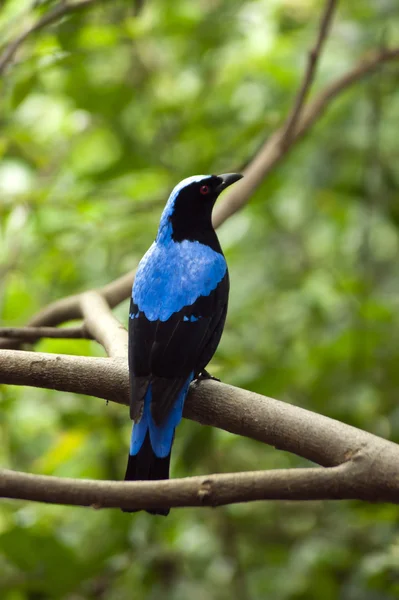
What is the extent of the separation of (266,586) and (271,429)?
2.24 m

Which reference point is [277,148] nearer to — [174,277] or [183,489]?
[174,277]

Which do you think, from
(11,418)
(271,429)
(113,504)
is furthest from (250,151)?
(113,504)

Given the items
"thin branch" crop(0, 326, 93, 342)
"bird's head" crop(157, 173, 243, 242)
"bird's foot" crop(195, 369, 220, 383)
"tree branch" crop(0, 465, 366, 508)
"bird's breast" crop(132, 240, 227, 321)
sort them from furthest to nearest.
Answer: "bird's head" crop(157, 173, 243, 242), "thin branch" crop(0, 326, 93, 342), "bird's breast" crop(132, 240, 227, 321), "bird's foot" crop(195, 369, 220, 383), "tree branch" crop(0, 465, 366, 508)

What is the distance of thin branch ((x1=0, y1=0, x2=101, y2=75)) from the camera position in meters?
3.48

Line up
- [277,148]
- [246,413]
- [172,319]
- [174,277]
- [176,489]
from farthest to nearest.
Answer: [277,148], [174,277], [172,319], [246,413], [176,489]

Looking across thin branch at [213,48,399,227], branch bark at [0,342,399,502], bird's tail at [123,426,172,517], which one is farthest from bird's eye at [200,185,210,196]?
bird's tail at [123,426,172,517]

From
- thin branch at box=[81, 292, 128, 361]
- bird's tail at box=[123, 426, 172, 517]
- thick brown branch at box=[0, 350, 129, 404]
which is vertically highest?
thin branch at box=[81, 292, 128, 361]

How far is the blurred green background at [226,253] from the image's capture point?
3.84 m

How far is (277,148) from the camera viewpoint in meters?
4.20

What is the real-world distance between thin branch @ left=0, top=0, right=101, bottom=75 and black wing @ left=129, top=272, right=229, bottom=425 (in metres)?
1.41

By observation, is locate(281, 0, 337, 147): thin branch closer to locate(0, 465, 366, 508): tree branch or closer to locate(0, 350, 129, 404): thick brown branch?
locate(0, 350, 129, 404): thick brown branch

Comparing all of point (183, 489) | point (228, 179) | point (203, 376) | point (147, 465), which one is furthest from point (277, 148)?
point (183, 489)

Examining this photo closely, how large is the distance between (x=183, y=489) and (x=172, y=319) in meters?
1.26

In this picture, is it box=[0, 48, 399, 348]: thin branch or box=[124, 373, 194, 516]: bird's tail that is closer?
box=[124, 373, 194, 516]: bird's tail
